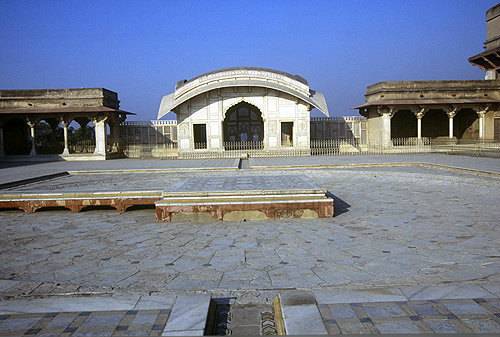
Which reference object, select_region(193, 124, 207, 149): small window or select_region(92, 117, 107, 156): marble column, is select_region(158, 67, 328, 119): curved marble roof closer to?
select_region(193, 124, 207, 149): small window

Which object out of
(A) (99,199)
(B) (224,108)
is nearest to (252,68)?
(B) (224,108)

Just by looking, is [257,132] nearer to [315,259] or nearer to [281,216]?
[281,216]

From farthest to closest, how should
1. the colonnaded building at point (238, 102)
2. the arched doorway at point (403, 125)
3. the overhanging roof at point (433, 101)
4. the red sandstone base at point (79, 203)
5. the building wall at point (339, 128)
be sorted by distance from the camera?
the arched doorway at point (403, 125) < the building wall at point (339, 128) < the overhanging roof at point (433, 101) < the colonnaded building at point (238, 102) < the red sandstone base at point (79, 203)

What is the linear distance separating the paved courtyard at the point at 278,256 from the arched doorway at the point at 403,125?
2057cm

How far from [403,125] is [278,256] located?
25262mm

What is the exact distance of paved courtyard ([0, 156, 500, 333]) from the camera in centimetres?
313

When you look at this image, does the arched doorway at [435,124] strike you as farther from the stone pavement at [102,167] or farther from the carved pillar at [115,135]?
the carved pillar at [115,135]

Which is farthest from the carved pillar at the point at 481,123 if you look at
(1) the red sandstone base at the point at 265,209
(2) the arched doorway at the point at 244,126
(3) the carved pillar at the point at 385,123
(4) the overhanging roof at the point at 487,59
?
(1) the red sandstone base at the point at 265,209

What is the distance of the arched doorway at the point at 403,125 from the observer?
26.4 m

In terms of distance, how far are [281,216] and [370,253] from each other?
2.16 metres

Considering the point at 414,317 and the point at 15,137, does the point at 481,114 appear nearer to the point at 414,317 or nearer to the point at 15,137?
the point at 414,317

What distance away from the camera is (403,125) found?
87.2ft

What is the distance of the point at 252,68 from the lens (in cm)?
2175

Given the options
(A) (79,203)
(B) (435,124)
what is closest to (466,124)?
(B) (435,124)
